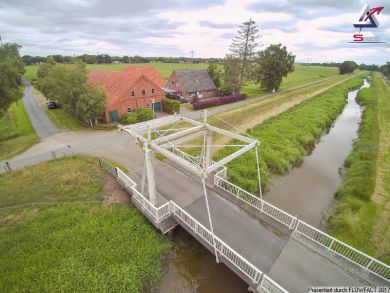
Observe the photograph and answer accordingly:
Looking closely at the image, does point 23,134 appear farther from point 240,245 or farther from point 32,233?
point 240,245

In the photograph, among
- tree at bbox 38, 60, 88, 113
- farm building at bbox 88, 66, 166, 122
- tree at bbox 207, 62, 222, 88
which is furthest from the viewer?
tree at bbox 207, 62, 222, 88

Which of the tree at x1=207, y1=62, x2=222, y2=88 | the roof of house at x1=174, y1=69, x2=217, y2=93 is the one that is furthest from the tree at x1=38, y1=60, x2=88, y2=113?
the tree at x1=207, y1=62, x2=222, y2=88

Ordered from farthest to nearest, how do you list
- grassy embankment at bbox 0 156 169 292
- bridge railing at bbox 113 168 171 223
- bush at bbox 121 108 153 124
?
bush at bbox 121 108 153 124, bridge railing at bbox 113 168 171 223, grassy embankment at bbox 0 156 169 292

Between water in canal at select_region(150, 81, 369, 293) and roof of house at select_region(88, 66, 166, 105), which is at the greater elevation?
roof of house at select_region(88, 66, 166, 105)

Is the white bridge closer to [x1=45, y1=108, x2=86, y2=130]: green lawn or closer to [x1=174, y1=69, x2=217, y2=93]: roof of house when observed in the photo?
[x1=45, y1=108, x2=86, y2=130]: green lawn

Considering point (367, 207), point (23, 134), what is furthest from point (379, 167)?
point (23, 134)

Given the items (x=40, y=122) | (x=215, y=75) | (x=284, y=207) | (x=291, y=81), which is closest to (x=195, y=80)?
(x=215, y=75)

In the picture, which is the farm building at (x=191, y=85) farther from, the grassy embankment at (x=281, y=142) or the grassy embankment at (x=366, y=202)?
the grassy embankment at (x=366, y=202)

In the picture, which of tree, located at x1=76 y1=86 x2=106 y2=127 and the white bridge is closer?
the white bridge
